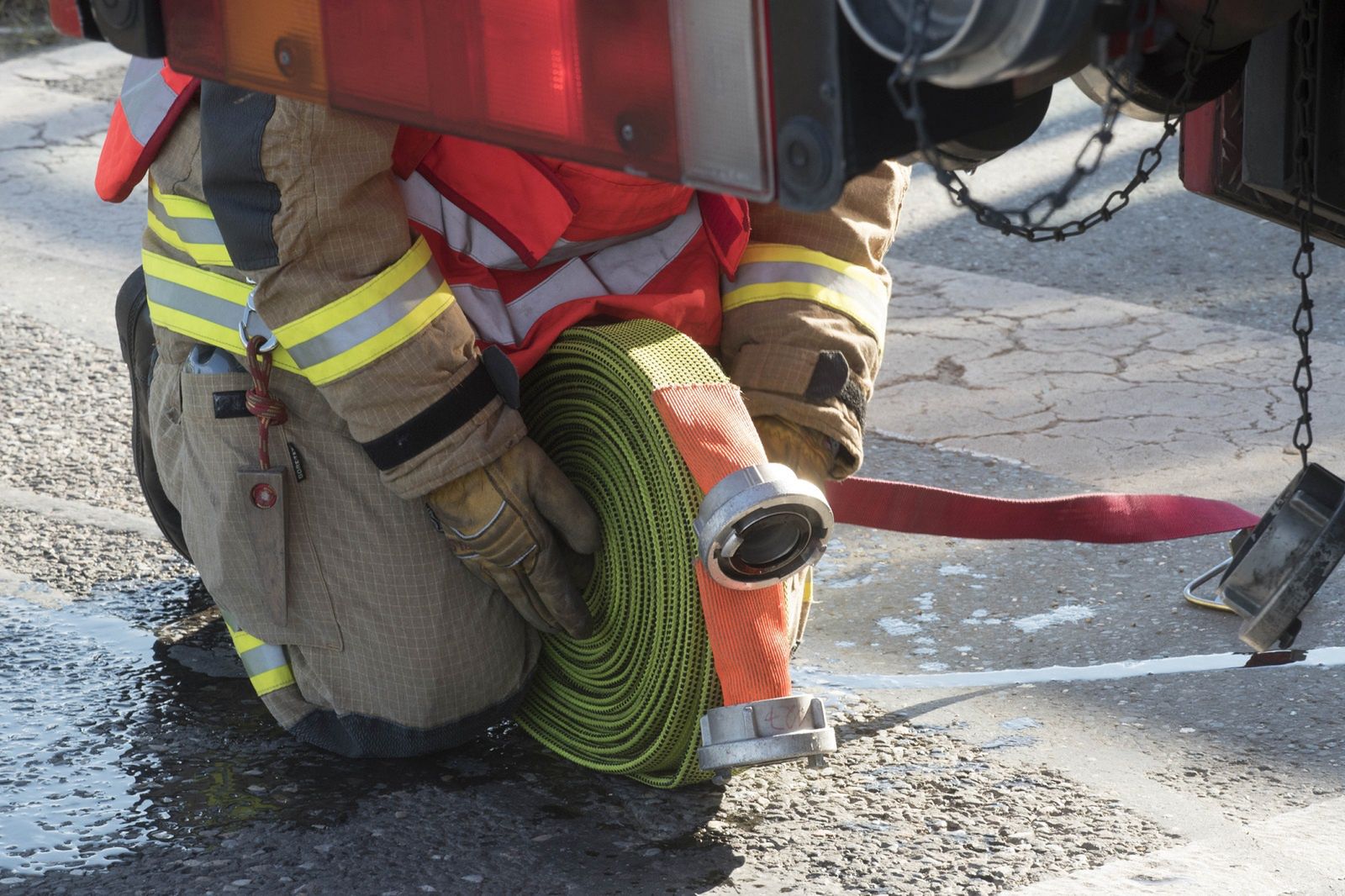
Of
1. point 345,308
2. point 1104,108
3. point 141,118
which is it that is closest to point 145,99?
point 141,118

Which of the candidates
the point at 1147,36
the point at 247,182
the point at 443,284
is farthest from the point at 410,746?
the point at 1147,36

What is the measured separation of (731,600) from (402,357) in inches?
22.0

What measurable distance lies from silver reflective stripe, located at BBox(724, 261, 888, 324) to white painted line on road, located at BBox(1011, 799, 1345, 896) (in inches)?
37.0

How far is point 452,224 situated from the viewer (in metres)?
2.32

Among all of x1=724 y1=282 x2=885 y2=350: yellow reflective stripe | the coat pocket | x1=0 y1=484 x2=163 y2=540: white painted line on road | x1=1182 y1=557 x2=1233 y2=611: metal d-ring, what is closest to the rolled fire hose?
x1=724 y1=282 x2=885 y2=350: yellow reflective stripe

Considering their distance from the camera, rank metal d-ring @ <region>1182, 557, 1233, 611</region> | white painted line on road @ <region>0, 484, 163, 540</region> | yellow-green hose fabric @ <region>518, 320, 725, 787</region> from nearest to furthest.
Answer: yellow-green hose fabric @ <region>518, 320, 725, 787</region> < metal d-ring @ <region>1182, 557, 1233, 611</region> < white painted line on road @ <region>0, 484, 163, 540</region>

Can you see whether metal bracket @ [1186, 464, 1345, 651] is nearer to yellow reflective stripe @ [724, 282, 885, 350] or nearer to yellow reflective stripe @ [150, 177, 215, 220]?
yellow reflective stripe @ [724, 282, 885, 350]

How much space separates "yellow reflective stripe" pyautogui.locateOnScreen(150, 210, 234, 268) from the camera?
7.41ft

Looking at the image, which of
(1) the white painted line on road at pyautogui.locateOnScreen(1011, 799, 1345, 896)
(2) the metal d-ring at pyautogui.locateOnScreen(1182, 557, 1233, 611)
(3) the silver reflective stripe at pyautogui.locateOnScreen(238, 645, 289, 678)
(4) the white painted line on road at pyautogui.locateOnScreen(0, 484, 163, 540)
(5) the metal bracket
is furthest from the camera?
(4) the white painted line on road at pyautogui.locateOnScreen(0, 484, 163, 540)

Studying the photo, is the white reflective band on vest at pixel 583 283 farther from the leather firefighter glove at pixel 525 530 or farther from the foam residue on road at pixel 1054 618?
the foam residue on road at pixel 1054 618

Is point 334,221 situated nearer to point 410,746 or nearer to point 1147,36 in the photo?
point 410,746

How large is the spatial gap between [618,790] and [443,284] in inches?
31.0

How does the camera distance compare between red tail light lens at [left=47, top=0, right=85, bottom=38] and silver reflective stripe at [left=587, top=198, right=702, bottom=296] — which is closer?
red tail light lens at [left=47, top=0, right=85, bottom=38]

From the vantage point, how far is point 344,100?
1.71m
